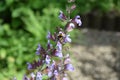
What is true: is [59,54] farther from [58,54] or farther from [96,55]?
[96,55]

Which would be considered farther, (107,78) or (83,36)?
(83,36)

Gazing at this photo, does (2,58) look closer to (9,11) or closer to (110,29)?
(9,11)

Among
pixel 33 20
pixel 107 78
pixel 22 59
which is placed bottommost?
pixel 107 78

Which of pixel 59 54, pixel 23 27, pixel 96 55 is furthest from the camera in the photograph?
pixel 96 55

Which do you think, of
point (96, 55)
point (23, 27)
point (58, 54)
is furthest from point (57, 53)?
point (96, 55)

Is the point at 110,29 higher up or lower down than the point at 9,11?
lower down

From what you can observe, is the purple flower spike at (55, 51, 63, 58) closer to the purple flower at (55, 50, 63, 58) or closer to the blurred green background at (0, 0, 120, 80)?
the purple flower at (55, 50, 63, 58)

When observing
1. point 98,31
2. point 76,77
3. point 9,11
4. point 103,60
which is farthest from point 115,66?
point 9,11
